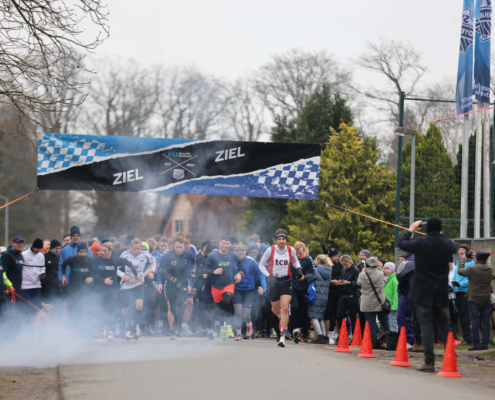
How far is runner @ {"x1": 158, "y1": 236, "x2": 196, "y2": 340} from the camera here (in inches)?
534

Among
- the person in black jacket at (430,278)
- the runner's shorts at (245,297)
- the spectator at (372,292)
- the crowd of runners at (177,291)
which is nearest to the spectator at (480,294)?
the crowd of runners at (177,291)

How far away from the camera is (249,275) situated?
547 inches

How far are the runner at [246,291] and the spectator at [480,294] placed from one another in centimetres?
405

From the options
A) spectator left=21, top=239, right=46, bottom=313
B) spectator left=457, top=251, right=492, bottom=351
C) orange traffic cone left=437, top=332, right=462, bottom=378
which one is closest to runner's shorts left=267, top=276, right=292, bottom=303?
spectator left=457, top=251, right=492, bottom=351

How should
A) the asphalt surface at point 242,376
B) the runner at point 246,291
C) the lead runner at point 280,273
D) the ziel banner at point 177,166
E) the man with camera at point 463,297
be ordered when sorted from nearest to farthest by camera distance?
the asphalt surface at point 242,376
the lead runner at point 280,273
the man with camera at point 463,297
the runner at point 246,291
the ziel banner at point 177,166

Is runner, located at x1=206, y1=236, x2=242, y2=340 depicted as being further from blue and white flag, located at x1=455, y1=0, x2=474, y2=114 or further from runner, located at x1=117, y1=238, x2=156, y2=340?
blue and white flag, located at x1=455, y1=0, x2=474, y2=114

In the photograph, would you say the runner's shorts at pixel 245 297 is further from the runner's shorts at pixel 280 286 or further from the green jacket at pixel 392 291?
the green jacket at pixel 392 291

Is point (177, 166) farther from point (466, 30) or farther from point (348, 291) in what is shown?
point (466, 30)

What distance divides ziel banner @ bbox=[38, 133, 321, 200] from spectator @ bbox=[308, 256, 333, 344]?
3.82 meters

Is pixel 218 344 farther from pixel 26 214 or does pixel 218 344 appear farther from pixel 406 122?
pixel 26 214

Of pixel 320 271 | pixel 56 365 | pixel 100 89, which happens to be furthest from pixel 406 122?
pixel 56 365

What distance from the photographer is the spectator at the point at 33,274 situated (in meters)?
13.9

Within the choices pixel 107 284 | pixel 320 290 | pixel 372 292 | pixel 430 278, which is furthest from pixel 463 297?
pixel 107 284

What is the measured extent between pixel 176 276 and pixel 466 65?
1074 centimetres
